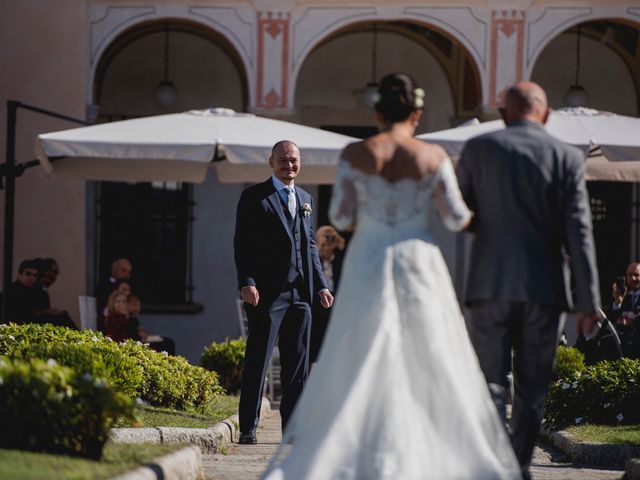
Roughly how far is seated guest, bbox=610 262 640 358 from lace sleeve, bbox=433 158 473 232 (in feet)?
19.1

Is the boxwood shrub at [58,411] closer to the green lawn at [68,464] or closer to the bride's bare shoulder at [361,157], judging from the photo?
the green lawn at [68,464]

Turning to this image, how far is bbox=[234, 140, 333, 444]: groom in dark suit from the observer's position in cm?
845

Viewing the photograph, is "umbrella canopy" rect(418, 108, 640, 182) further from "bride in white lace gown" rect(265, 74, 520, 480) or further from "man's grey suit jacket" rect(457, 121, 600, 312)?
"bride in white lace gown" rect(265, 74, 520, 480)

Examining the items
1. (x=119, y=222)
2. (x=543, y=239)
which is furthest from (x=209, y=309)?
(x=543, y=239)

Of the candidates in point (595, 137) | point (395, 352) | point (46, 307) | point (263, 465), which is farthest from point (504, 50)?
point (395, 352)

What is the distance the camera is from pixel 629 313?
38.5 feet

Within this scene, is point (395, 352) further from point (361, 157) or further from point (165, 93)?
point (165, 93)

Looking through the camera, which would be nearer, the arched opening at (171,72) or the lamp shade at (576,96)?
the lamp shade at (576,96)

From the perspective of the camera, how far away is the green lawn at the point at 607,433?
8.29 meters

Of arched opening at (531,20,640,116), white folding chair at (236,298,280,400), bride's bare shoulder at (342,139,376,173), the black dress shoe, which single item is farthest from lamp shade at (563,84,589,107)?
bride's bare shoulder at (342,139,376,173)

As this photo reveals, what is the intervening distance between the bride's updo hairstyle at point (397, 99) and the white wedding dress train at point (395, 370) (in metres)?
0.32

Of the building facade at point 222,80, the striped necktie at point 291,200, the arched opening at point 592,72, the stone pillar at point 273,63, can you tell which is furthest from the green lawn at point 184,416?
the arched opening at point 592,72

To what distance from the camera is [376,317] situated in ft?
18.1

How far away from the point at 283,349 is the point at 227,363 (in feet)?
13.0
